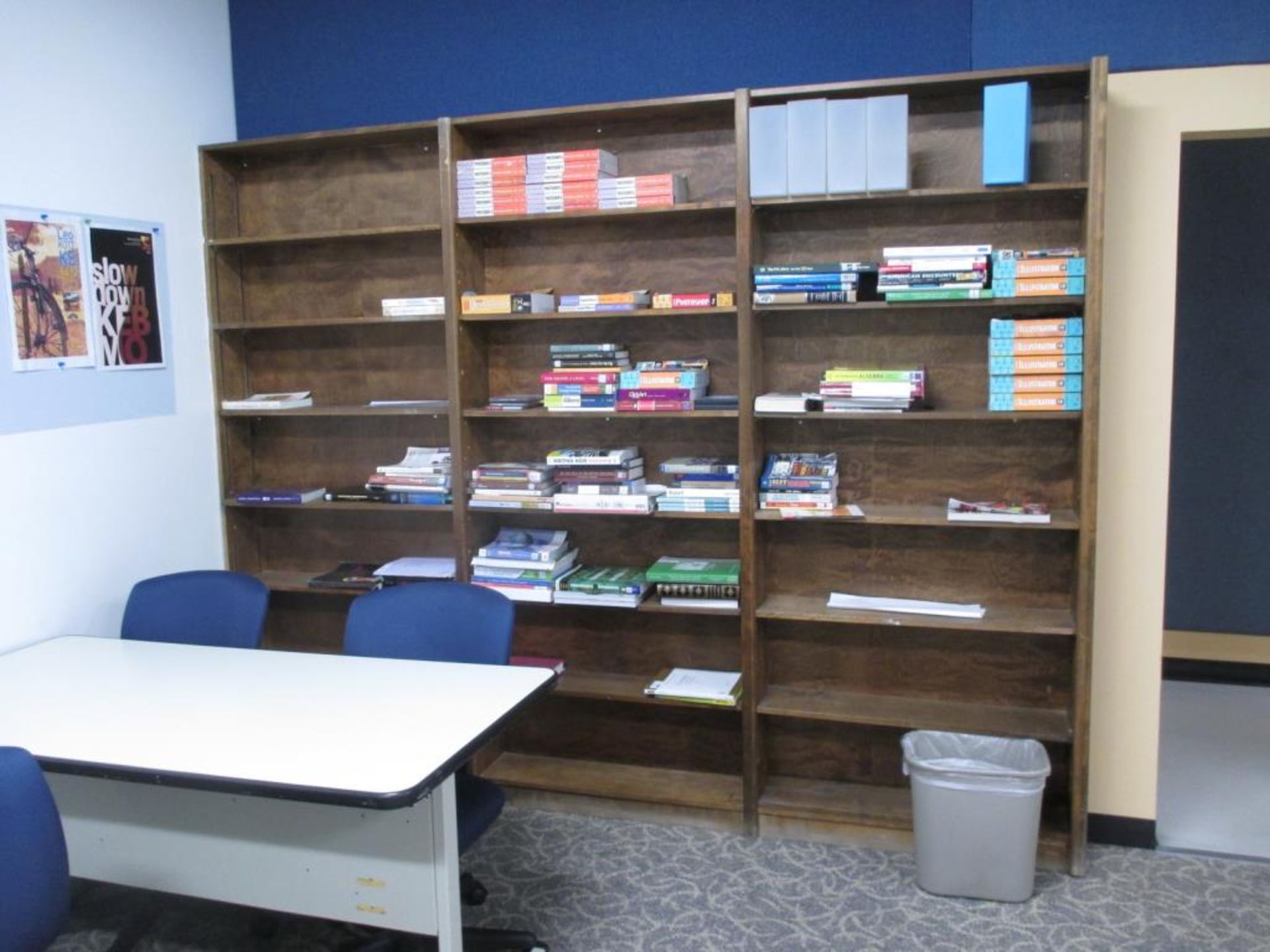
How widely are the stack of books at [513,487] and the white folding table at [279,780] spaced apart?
982mm

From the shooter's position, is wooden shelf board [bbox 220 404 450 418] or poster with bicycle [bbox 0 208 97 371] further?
wooden shelf board [bbox 220 404 450 418]

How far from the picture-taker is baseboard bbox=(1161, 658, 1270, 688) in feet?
16.5

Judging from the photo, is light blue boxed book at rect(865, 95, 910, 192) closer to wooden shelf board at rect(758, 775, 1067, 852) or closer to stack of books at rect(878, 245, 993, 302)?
stack of books at rect(878, 245, 993, 302)

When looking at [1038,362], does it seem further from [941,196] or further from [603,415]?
[603,415]

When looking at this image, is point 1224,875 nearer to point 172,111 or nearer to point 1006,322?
point 1006,322

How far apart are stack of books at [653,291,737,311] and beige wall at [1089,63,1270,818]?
1.12 metres

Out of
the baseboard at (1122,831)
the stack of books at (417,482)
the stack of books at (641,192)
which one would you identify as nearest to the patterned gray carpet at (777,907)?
the baseboard at (1122,831)

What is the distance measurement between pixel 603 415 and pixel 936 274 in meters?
1.11

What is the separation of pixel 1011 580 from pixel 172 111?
327 cm

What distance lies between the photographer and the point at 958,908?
3096mm

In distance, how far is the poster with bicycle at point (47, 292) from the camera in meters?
3.23

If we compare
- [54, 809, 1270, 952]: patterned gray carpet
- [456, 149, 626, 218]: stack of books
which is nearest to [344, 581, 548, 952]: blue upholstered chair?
[54, 809, 1270, 952]: patterned gray carpet

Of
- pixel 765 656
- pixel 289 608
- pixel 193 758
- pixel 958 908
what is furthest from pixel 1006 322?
pixel 289 608

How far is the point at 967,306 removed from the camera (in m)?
3.28
